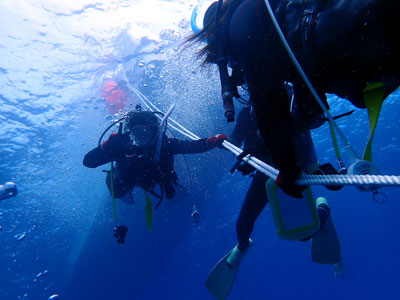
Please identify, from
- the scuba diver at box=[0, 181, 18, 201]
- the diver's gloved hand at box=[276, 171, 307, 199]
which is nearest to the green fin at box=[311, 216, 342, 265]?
the diver's gloved hand at box=[276, 171, 307, 199]

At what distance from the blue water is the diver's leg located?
7.44 feet

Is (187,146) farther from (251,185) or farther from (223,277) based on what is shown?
(223,277)

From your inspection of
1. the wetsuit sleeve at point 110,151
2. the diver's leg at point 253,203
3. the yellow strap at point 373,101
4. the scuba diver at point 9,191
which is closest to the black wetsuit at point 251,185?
the diver's leg at point 253,203

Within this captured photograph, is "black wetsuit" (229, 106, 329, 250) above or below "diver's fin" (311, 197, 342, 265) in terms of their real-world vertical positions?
above

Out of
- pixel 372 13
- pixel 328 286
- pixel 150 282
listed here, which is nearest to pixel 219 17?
pixel 372 13

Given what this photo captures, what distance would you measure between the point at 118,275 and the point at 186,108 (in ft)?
60.5

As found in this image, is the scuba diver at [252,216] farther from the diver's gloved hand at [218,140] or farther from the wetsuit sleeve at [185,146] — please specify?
the wetsuit sleeve at [185,146]

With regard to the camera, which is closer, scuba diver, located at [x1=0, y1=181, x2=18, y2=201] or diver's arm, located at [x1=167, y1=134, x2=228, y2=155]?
diver's arm, located at [x1=167, y1=134, x2=228, y2=155]

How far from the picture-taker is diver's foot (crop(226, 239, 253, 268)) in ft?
14.1

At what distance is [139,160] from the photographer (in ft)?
17.0

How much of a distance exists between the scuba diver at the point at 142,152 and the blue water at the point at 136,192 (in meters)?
1.96

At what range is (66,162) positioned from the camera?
20609 mm

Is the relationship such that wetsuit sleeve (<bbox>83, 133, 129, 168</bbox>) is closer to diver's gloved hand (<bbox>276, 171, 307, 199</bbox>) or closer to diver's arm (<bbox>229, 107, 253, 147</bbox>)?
diver's arm (<bbox>229, 107, 253, 147</bbox>)

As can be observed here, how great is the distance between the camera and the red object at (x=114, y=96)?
1361cm
